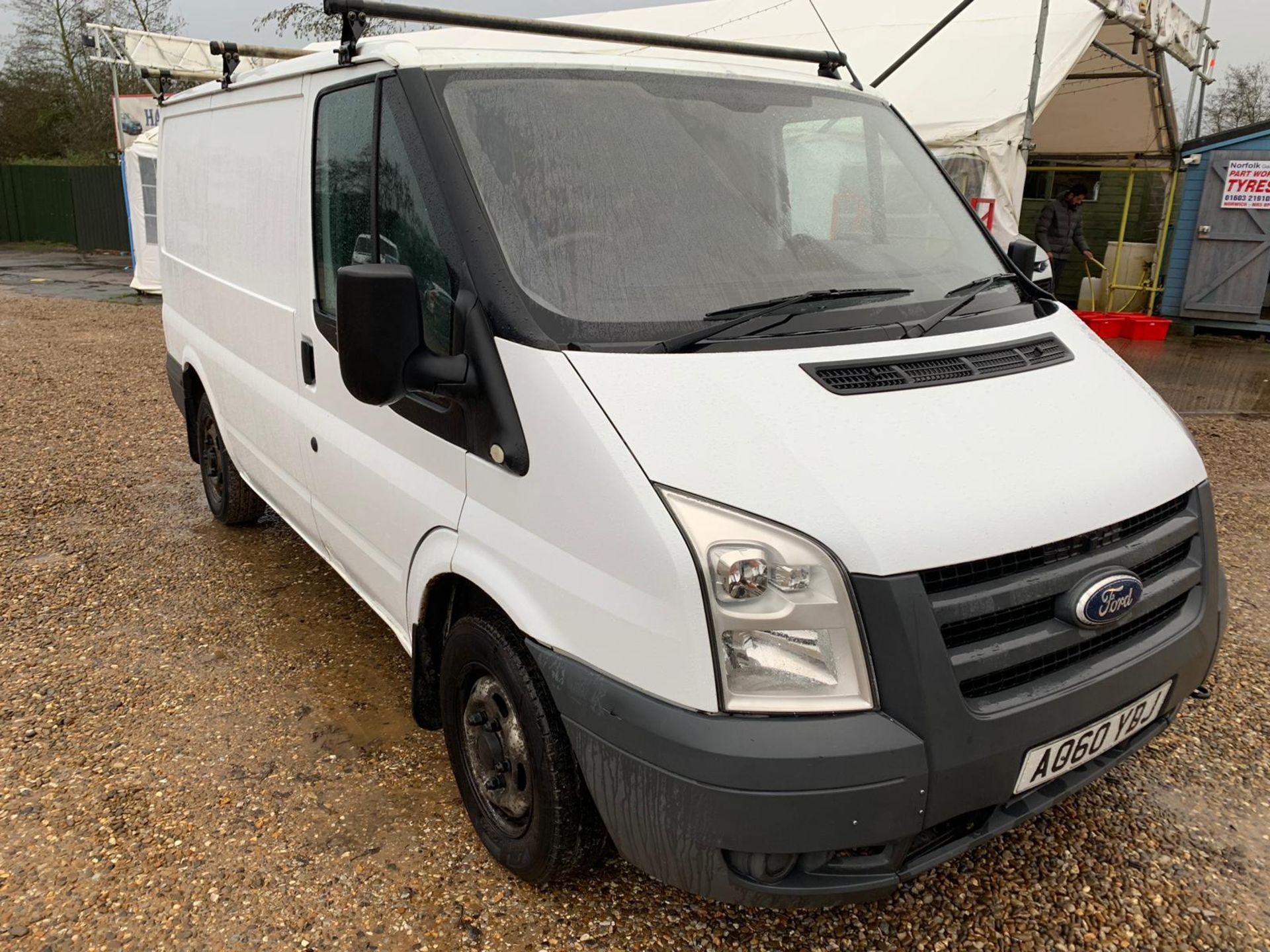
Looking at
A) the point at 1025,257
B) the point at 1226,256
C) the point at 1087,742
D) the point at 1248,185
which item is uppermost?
the point at 1248,185

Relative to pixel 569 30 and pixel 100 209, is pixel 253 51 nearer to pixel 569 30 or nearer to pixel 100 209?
pixel 569 30

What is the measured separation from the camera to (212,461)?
17.7ft

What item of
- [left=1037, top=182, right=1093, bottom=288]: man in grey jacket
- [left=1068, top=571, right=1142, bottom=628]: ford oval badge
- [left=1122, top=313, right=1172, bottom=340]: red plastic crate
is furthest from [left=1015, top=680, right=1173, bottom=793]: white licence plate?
[left=1037, top=182, right=1093, bottom=288]: man in grey jacket

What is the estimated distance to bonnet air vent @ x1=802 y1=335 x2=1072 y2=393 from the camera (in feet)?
7.72

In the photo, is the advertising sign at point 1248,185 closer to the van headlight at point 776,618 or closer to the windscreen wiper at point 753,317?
the windscreen wiper at point 753,317

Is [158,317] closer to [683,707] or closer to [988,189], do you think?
[988,189]

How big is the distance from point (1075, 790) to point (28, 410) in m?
8.47

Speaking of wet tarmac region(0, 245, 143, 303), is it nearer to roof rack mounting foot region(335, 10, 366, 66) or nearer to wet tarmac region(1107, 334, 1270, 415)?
wet tarmac region(1107, 334, 1270, 415)

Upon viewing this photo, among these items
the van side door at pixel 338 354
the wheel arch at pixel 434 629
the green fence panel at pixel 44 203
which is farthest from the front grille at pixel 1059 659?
the green fence panel at pixel 44 203

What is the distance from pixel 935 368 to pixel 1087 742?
0.97 metres

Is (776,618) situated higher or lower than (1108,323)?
higher

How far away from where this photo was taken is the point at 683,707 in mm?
2016

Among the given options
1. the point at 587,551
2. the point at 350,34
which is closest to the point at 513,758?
the point at 587,551

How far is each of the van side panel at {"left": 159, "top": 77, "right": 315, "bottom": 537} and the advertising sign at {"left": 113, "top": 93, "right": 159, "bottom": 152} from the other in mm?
12669
